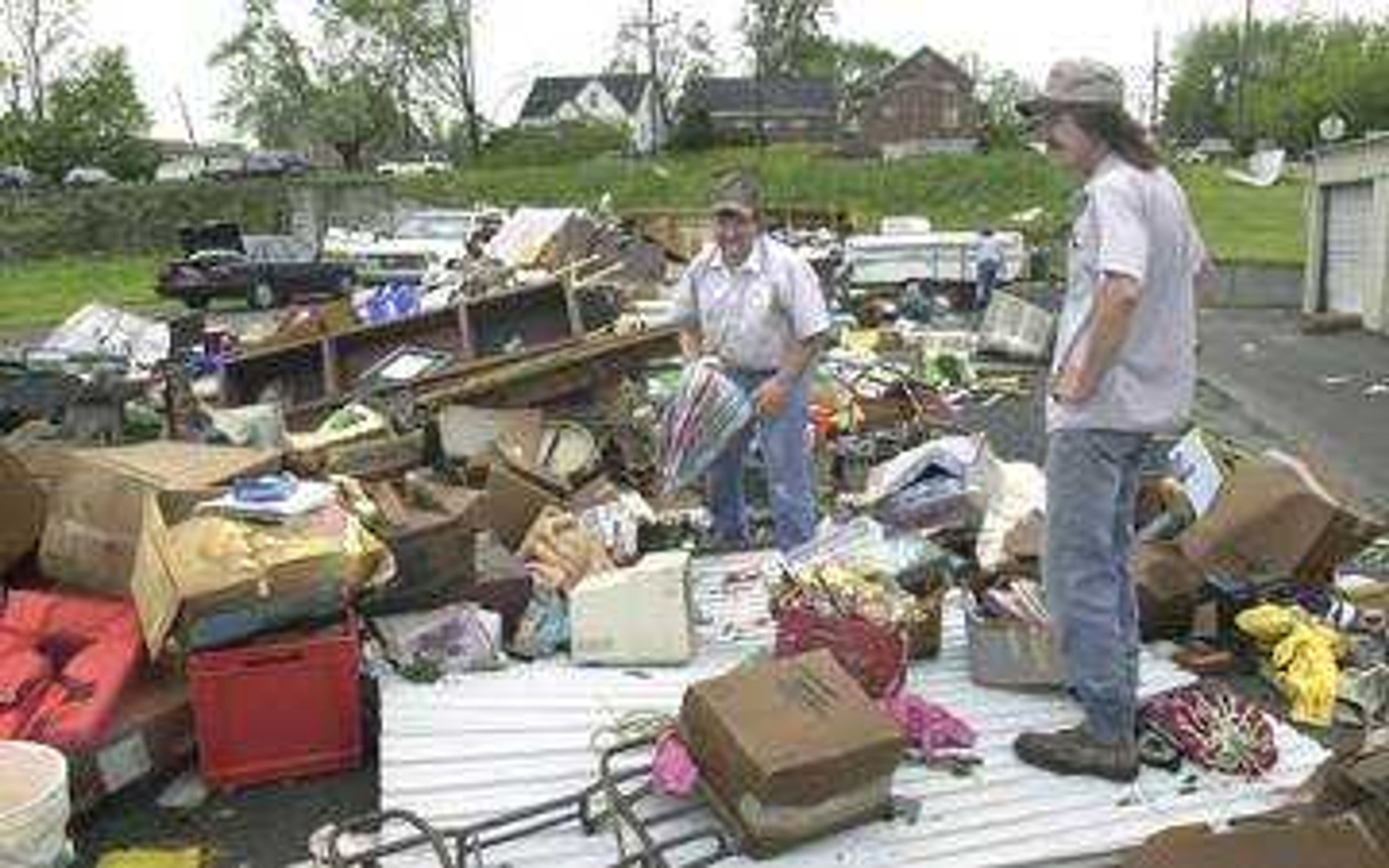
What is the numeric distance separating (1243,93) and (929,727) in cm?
8050

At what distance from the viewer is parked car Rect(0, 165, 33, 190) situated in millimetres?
53312

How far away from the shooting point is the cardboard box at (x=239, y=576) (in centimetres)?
571

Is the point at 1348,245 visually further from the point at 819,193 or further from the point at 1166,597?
the point at 819,193

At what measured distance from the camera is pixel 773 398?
24.4ft

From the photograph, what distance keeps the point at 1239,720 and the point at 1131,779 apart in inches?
20.8

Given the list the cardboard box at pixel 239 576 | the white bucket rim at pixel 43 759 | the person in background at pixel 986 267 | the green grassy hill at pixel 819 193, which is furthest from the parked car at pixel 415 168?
the white bucket rim at pixel 43 759

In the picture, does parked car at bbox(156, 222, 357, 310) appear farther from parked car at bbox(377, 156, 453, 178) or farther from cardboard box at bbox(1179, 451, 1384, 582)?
cardboard box at bbox(1179, 451, 1384, 582)

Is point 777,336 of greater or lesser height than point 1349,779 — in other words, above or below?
above

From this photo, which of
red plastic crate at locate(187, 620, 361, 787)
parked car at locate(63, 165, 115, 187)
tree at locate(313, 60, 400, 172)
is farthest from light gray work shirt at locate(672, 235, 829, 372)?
tree at locate(313, 60, 400, 172)

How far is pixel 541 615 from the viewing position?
22.5 ft

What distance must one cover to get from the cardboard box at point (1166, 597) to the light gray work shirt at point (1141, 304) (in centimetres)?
186

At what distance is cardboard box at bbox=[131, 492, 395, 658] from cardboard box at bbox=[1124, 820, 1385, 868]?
117 inches

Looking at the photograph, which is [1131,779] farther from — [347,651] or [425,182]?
[425,182]

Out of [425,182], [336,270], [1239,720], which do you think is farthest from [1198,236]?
[425,182]
